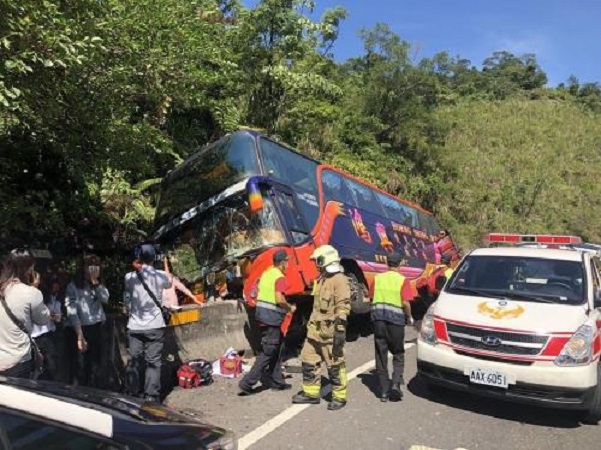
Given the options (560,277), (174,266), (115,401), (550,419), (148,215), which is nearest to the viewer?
(115,401)

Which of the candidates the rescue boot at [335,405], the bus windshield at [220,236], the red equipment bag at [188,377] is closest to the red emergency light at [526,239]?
the bus windshield at [220,236]

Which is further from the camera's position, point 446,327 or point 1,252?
point 1,252

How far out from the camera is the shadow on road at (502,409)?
6219 mm

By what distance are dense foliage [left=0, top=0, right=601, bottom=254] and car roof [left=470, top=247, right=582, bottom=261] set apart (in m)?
4.27

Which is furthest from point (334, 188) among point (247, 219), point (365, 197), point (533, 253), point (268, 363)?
point (268, 363)

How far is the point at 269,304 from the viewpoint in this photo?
718 cm

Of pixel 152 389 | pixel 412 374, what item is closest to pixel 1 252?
pixel 152 389

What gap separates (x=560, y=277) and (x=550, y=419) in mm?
1743

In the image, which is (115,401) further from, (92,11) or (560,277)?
(560,277)

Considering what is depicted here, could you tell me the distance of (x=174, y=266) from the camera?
349 inches

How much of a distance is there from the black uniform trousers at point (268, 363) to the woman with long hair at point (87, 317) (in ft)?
5.39

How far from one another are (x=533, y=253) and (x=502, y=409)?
2128mm

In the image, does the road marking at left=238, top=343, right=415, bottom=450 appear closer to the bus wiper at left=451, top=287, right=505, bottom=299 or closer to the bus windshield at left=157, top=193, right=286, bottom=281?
the bus wiper at left=451, top=287, right=505, bottom=299

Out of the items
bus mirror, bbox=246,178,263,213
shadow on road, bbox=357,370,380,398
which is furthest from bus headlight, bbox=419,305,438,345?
bus mirror, bbox=246,178,263,213
